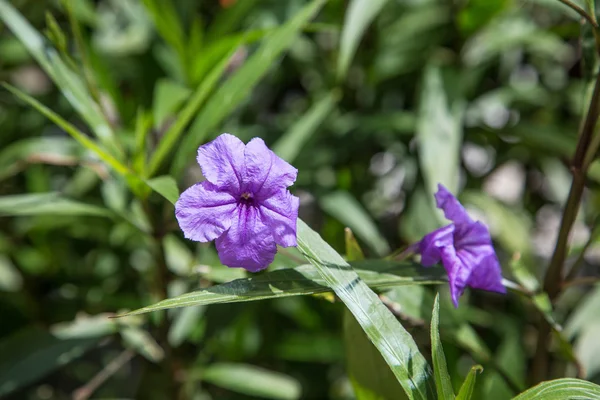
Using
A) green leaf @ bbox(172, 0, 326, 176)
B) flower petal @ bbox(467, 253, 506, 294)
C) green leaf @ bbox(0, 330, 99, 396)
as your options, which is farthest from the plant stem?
green leaf @ bbox(0, 330, 99, 396)

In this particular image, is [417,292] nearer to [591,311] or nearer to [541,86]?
[591,311]

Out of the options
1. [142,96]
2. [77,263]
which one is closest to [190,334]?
[77,263]

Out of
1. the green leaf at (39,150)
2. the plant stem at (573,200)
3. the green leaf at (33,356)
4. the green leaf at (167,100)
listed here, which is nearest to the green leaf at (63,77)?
the green leaf at (167,100)

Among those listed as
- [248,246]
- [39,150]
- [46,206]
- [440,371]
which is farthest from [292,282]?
[39,150]

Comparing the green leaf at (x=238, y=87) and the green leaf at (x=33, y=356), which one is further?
the green leaf at (x=33, y=356)

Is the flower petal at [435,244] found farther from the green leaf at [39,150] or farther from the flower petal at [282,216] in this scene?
the green leaf at [39,150]

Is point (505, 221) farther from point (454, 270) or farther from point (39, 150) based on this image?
point (39, 150)
